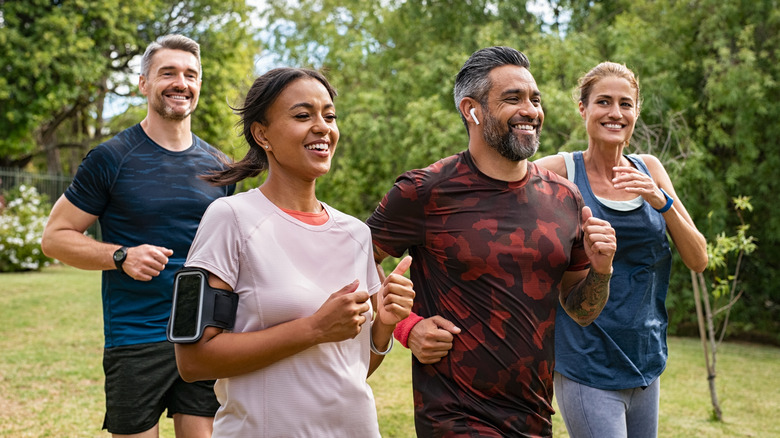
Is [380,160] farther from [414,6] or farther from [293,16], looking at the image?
[293,16]

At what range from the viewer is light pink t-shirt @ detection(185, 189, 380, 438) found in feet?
7.46

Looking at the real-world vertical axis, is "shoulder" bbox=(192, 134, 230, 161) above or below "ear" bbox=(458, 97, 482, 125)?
below

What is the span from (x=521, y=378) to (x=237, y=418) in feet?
3.41

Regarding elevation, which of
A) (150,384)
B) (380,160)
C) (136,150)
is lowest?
(150,384)

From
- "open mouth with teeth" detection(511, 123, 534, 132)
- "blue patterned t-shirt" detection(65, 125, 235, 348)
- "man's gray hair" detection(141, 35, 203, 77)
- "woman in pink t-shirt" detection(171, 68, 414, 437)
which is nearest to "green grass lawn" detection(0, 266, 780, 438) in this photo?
"blue patterned t-shirt" detection(65, 125, 235, 348)

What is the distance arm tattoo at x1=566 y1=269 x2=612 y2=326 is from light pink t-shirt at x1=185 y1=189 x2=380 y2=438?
1080 millimetres

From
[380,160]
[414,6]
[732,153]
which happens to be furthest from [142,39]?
[732,153]

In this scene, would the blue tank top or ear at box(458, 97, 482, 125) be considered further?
the blue tank top

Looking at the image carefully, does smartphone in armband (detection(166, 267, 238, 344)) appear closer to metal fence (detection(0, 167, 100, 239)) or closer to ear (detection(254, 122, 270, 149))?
ear (detection(254, 122, 270, 149))

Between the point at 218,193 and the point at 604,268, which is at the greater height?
the point at 218,193

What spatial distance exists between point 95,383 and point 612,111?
750 cm

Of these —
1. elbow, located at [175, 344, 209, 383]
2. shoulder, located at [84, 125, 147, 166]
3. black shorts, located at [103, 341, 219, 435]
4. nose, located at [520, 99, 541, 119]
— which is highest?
nose, located at [520, 99, 541, 119]

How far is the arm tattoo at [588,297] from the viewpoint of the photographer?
9.93ft

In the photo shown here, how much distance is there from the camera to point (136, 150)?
3893 millimetres
